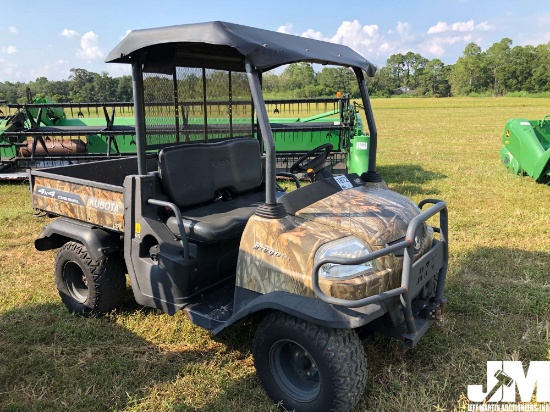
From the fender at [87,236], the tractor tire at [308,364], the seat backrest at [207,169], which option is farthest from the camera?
the fender at [87,236]

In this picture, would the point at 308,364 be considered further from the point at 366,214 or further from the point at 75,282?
the point at 75,282

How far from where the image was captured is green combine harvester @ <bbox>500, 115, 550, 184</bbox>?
794 cm

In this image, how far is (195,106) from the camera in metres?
3.76

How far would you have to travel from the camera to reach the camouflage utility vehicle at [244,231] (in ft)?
7.98

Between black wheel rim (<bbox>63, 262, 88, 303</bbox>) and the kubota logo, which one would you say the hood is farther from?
black wheel rim (<bbox>63, 262, 88, 303</bbox>)

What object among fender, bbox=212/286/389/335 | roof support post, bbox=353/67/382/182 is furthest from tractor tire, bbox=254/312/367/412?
roof support post, bbox=353/67/382/182

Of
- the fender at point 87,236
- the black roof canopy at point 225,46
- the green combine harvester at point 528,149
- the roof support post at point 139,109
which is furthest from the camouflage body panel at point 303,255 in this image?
the green combine harvester at point 528,149

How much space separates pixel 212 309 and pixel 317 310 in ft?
3.24

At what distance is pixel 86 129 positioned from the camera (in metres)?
9.66

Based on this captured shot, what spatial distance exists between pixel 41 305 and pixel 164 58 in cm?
243

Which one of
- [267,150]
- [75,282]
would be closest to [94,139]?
[75,282]

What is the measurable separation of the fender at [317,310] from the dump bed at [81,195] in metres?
1.43

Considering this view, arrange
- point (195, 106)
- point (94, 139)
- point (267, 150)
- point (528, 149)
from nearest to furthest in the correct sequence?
point (267, 150), point (195, 106), point (528, 149), point (94, 139)

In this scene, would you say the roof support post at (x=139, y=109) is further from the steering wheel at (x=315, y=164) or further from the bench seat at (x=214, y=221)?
the steering wheel at (x=315, y=164)
